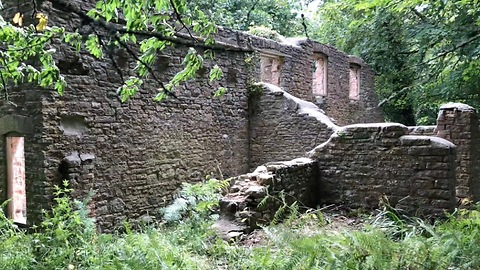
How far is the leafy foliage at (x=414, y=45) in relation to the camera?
26.9 ft

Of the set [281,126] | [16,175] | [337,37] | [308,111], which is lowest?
[16,175]

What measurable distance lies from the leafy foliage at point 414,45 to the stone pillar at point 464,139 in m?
0.78

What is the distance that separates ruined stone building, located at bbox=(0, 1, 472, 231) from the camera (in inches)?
283

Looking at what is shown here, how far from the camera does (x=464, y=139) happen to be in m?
9.29

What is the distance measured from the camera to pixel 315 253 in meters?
4.83

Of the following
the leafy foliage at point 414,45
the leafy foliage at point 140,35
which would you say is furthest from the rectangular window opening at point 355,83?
the leafy foliage at point 140,35

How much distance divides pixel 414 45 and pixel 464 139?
23.7 feet

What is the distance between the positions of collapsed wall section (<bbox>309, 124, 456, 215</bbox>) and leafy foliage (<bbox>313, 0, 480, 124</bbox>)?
159 centimetres

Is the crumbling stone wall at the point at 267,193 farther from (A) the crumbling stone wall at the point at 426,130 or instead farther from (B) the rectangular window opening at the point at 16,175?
(B) the rectangular window opening at the point at 16,175

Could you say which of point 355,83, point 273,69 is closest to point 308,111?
point 273,69

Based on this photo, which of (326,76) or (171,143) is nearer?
(171,143)

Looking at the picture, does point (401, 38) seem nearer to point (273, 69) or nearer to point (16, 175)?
point (273, 69)

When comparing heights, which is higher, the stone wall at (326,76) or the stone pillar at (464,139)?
the stone wall at (326,76)

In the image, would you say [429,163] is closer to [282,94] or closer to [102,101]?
[282,94]
